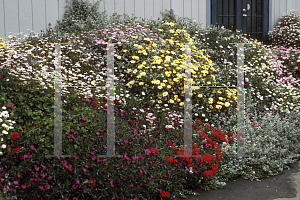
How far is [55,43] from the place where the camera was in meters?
5.43

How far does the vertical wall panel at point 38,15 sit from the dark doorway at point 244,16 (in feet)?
16.3

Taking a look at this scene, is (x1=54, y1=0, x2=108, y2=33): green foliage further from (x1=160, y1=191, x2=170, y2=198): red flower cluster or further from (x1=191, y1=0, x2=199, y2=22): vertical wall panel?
(x1=160, y1=191, x2=170, y2=198): red flower cluster

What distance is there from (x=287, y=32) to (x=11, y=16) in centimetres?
819

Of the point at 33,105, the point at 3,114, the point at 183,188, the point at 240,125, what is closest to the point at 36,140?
the point at 3,114

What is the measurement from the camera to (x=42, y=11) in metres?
6.61

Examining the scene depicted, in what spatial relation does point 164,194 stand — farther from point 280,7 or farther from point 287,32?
point 280,7

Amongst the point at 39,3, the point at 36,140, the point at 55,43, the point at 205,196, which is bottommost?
the point at 205,196

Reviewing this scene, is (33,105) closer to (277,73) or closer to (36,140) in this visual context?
(36,140)

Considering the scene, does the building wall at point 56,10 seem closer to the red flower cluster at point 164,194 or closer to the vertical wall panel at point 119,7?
the vertical wall panel at point 119,7

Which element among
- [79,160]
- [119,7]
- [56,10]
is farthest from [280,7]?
[79,160]

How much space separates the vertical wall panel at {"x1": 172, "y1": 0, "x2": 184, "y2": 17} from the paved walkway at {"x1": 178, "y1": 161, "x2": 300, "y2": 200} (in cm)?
598

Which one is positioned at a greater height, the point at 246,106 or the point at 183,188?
the point at 246,106

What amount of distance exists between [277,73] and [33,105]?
5522 mm

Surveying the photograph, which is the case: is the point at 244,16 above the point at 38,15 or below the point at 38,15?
above
